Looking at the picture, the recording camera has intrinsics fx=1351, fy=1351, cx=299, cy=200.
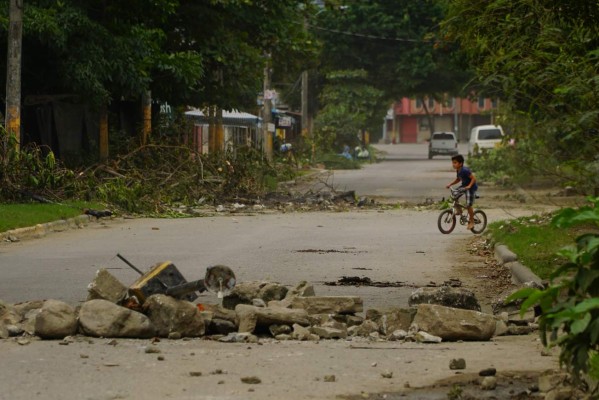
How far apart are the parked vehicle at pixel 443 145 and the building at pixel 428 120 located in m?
63.7

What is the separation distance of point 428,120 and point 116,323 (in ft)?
470

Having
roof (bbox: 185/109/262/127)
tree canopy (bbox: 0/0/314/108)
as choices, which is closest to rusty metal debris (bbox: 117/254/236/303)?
tree canopy (bbox: 0/0/314/108)

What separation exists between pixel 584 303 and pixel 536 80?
8145 millimetres

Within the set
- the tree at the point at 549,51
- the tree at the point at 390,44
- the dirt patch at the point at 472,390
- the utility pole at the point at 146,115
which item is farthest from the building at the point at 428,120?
the dirt patch at the point at 472,390

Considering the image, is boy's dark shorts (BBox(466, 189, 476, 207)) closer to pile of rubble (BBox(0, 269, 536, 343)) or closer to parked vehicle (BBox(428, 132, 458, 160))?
pile of rubble (BBox(0, 269, 536, 343))

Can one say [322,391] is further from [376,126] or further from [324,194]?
[376,126]

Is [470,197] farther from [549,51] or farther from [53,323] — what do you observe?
[53,323]

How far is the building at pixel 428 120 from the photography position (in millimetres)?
156500

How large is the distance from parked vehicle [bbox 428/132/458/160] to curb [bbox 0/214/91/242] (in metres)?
61.9

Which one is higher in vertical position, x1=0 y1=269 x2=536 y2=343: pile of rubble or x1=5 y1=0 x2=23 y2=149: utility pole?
Answer: x1=5 y1=0 x2=23 y2=149: utility pole

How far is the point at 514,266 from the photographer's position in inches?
A: 641

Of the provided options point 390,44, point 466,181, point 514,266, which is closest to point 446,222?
point 466,181

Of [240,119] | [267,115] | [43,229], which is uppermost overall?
[267,115]

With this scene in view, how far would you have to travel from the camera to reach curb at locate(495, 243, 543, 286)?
1503 centimetres
